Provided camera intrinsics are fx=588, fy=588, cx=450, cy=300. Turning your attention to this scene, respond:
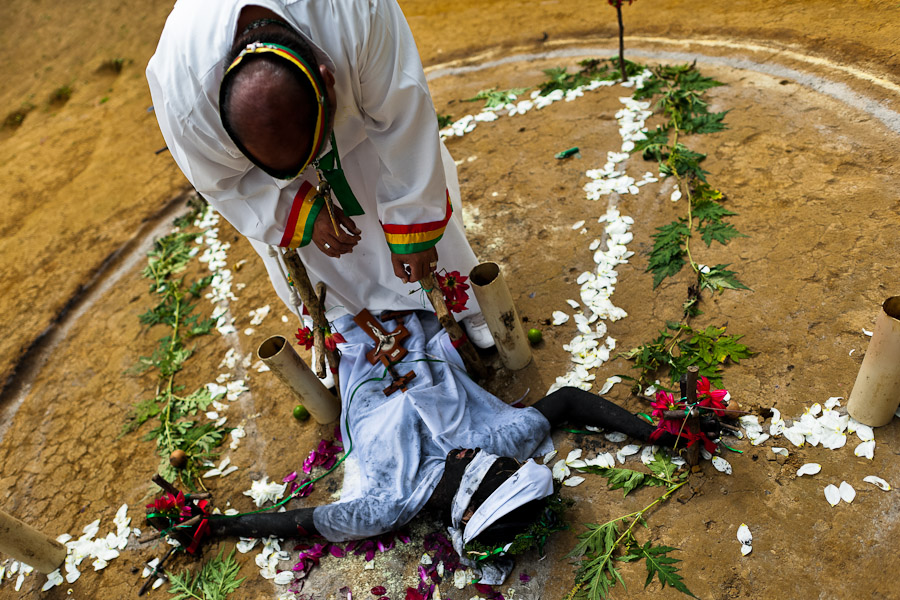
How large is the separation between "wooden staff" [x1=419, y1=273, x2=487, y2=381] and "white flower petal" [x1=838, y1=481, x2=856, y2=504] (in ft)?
5.79

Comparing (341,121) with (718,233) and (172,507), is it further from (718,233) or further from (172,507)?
(718,233)

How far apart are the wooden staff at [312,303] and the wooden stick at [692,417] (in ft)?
6.13

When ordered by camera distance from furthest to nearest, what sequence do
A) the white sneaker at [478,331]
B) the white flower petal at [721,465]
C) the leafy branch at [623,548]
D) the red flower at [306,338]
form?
the white sneaker at [478,331], the red flower at [306,338], the white flower petal at [721,465], the leafy branch at [623,548]

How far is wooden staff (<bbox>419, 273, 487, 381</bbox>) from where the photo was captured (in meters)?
3.05

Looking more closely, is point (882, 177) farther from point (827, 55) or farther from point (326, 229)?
point (326, 229)

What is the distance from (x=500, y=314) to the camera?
3158 mm

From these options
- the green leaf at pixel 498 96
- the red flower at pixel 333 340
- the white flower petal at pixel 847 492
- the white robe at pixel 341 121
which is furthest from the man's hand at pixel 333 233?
the green leaf at pixel 498 96

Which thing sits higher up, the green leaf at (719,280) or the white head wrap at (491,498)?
the white head wrap at (491,498)

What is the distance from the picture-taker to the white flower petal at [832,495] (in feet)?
7.80

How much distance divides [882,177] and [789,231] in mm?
673

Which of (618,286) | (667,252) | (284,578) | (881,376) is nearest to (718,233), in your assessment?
(667,252)

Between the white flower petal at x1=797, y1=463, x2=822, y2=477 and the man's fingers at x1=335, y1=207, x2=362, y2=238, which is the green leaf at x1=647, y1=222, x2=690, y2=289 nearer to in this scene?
the white flower petal at x1=797, y1=463, x2=822, y2=477

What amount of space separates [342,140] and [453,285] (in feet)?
3.32

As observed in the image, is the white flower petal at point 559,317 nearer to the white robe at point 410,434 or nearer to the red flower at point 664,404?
the white robe at point 410,434
